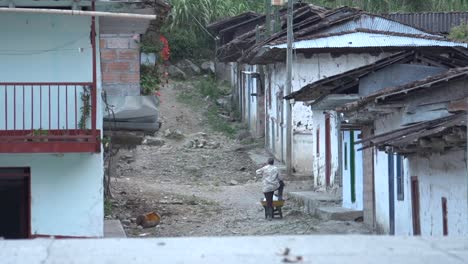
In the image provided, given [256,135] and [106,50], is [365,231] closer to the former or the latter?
[106,50]

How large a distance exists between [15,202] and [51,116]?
145cm

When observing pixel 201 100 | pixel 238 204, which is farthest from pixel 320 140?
pixel 201 100

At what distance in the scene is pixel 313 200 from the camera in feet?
74.4

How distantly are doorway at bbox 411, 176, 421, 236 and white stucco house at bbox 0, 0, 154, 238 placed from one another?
199 inches

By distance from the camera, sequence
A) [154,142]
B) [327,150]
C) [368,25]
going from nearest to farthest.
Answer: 1. [327,150]
2. [368,25]
3. [154,142]

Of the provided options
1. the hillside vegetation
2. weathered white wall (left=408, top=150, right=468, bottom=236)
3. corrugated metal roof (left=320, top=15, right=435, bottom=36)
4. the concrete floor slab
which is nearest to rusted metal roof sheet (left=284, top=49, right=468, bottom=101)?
weathered white wall (left=408, top=150, right=468, bottom=236)

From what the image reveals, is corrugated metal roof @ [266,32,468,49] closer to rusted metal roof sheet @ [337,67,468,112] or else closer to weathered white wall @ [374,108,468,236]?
weathered white wall @ [374,108,468,236]

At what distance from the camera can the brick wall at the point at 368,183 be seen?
63.1ft

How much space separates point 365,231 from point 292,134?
410 inches

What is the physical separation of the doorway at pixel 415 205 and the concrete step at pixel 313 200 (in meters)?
6.36

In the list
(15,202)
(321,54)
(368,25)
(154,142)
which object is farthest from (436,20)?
(15,202)

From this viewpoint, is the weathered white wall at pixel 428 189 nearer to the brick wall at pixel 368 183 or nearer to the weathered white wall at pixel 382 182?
the weathered white wall at pixel 382 182

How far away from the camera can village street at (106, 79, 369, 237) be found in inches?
808

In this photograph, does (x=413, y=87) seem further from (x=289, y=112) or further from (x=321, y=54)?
(x=321, y=54)
